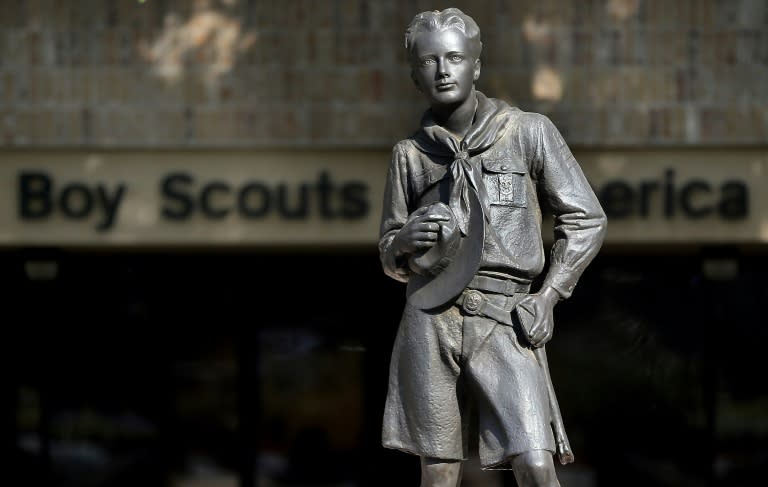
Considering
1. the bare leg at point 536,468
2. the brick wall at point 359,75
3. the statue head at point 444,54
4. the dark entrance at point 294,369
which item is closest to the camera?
the bare leg at point 536,468

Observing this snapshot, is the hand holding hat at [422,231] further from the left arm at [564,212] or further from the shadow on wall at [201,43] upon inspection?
the shadow on wall at [201,43]

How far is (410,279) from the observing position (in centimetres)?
601

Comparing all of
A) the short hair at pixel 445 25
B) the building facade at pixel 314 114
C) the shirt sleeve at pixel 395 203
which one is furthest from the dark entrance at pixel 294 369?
the short hair at pixel 445 25

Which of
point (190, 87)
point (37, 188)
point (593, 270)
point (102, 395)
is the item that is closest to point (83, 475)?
point (102, 395)

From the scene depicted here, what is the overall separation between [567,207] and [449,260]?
0.55 m

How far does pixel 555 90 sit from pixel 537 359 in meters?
6.51

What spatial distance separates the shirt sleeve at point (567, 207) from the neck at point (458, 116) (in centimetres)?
28

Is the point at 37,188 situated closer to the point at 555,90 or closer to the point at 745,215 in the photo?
the point at 555,90

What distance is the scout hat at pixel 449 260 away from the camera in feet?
18.9

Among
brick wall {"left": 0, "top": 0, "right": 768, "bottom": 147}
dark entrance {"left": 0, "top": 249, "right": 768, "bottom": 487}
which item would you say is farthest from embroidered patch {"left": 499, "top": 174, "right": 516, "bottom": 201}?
dark entrance {"left": 0, "top": 249, "right": 768, "bottom": 487}

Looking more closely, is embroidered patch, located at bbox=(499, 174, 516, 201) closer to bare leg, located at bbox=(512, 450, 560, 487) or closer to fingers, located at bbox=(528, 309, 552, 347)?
fingers, located at bbox=(528, 309, 552, 347)

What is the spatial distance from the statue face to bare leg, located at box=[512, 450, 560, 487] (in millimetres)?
1376

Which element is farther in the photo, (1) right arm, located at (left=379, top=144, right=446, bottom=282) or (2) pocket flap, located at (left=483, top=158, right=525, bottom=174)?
(2) pocket flap, located at (left=483, top=158, right=525, bottom=174)

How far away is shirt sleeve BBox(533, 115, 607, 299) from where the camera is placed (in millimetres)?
5969
